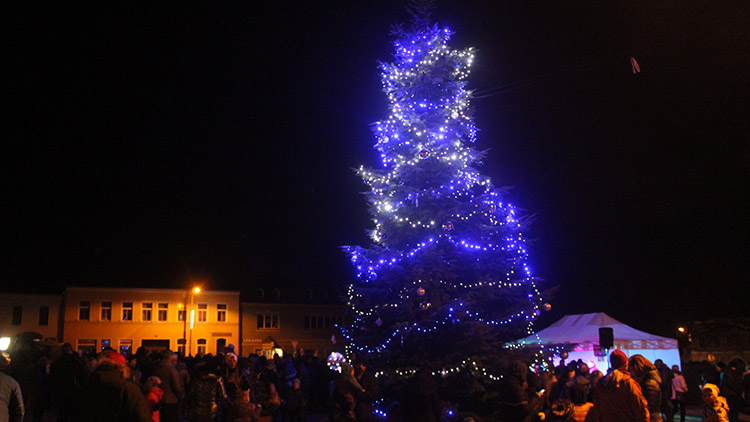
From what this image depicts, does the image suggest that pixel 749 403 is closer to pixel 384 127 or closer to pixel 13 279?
pixel 384 127

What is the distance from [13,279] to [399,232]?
45538 mm

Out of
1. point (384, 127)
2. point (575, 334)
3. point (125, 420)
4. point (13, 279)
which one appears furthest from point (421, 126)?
point (13, 279)

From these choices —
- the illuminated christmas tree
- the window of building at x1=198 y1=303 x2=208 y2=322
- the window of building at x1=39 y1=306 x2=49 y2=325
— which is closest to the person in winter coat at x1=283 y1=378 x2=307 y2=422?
the illuminated christmas tree

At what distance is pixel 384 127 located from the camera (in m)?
17.0

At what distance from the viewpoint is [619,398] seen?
6.66 meters

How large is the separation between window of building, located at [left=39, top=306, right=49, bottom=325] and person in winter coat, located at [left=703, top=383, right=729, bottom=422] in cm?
5115

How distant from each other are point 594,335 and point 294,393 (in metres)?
11.5

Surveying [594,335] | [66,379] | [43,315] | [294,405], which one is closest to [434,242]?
[294,405]

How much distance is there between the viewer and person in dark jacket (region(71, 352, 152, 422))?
5781mm

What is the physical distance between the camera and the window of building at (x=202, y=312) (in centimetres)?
5422

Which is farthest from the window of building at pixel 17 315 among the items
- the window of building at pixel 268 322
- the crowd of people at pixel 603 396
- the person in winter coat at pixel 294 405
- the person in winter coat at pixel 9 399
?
the person in winter coat at pixel 9 399

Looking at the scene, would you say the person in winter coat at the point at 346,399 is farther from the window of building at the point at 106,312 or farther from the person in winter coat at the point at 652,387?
the window of building at the point at 106,312

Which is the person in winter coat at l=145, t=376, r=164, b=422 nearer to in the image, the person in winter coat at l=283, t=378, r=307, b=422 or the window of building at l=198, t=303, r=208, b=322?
the person in winter coat at l=283, t=378, r=307, b=422

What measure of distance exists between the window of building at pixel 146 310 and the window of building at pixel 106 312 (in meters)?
2.50
